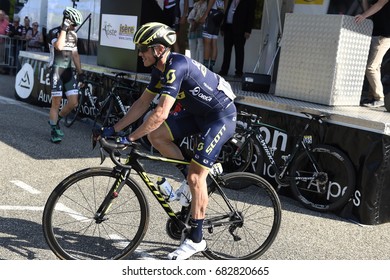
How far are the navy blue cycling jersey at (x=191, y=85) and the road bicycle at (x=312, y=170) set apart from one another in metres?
1.86

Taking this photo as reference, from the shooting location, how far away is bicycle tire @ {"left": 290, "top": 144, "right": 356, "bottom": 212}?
5.81 meters

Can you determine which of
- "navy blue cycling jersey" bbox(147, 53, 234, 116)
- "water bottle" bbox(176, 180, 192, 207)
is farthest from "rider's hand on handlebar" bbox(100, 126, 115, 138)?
"water bottle" bbox(176, 180, 192, 207)

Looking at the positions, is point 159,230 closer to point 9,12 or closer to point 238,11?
point 238,11

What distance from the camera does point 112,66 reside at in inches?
387

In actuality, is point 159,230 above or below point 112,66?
below

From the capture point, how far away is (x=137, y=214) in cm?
409

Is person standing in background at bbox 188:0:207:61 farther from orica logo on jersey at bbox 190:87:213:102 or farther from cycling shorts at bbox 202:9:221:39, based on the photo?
orica logo on jersey at bbox 190:87:213:102

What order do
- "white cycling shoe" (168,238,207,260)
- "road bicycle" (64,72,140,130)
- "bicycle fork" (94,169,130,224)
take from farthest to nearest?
"road bicycle" (64,72,140,130), "white cycling shoe" (168,238,207,260), "bicycle fork" (94,169,130,224)

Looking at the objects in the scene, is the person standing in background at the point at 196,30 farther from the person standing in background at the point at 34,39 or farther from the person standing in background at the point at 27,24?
the person standing in background at the point at 27,24

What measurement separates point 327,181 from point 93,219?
9.77 feet

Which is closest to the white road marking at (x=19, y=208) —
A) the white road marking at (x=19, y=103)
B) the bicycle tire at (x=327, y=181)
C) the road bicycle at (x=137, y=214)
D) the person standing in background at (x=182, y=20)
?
the road bicycle at (x=137, y=214)

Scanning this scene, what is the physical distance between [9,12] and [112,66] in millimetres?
13755

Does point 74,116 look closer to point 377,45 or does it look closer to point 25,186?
point 25,186
